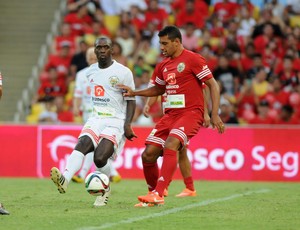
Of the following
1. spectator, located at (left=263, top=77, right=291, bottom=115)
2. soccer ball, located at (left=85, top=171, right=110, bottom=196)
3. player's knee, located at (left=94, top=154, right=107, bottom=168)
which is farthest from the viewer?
spectator, located at (left=263, top=77, right=291, bottom=115)

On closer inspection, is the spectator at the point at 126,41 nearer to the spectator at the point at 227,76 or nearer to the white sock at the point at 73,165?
the spectator at the point at 227,76

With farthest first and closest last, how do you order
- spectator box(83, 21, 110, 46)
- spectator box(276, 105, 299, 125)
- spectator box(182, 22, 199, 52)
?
1. spectator box(83, 21, 110, 46)
2. spectator box(182, 22, 199, 52)
3. spectator box(276, 105, 299, 125)

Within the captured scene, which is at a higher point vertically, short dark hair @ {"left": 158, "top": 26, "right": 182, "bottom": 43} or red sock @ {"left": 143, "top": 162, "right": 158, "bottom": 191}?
short dark hair @ {"left": 158, "top": 26, "right": 182, "bottom": 43}

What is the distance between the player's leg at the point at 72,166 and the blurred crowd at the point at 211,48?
27.4 feet

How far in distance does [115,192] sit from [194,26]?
950cm

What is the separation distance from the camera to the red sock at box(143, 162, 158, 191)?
1244 centimetres

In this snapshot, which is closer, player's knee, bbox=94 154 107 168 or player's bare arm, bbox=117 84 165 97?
player's knee, bbox=94 154 107 168

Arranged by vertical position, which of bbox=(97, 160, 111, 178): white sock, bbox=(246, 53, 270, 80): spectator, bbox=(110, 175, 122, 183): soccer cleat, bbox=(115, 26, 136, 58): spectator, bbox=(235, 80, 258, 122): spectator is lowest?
bbox=(110, 175, 122, 183): soccer cleat

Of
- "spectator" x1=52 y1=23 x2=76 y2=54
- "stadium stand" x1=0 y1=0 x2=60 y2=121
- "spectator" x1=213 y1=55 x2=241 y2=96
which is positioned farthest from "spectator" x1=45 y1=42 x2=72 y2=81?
"spectator" x1=213 y1=55 x2=241 y2=96

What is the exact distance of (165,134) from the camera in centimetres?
1234

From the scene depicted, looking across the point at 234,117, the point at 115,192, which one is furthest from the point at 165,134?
the point at 234,117

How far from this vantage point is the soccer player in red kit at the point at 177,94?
12000mm

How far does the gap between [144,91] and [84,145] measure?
1156 mm

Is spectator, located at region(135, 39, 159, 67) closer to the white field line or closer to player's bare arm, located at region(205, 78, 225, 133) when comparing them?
the white field line
